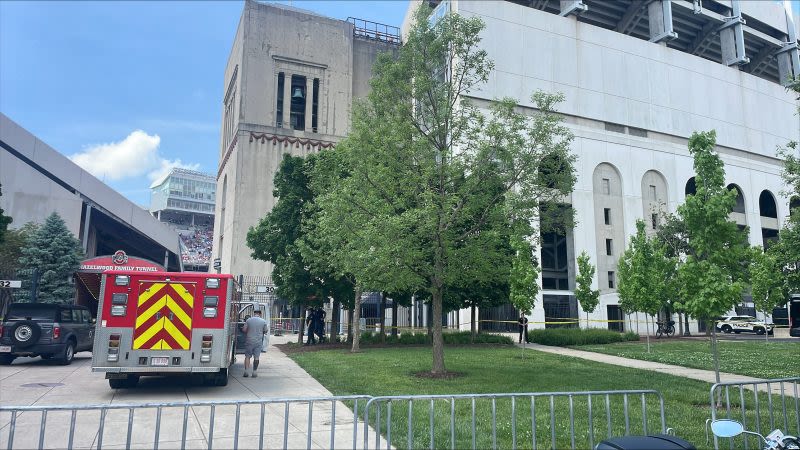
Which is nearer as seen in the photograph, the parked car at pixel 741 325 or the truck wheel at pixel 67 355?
the truck wheel at pixel 67 355

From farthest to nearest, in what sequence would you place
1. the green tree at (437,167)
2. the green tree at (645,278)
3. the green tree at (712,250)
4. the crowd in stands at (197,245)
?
1. the crowd in stands at (197,245)
2. the green tree at (645,278)
3. the green tree at (437,167)
4. the green tree at (712,250)

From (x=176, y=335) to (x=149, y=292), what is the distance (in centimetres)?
107

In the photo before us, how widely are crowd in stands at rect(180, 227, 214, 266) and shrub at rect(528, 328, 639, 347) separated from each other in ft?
373

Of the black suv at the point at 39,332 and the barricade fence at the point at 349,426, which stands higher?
the black suv at the point at 39,332

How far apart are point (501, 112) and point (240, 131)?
4046 centimetres

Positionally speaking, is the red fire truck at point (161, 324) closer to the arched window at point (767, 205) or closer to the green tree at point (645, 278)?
the green tree at point (645, 278)

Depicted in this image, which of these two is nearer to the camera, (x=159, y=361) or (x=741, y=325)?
(x=159, y=361)

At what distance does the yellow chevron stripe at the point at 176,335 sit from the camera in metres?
11.1

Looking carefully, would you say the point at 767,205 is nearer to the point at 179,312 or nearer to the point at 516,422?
the point at 516,422

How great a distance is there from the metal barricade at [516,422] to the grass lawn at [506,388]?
2 cm

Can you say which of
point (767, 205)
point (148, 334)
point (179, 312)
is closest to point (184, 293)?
point (179, 312)

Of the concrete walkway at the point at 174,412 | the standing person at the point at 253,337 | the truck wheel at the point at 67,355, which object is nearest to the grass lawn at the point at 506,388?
the concrete walkway at the point at 174,412

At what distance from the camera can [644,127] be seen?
5106 cm

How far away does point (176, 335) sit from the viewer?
11.1 meters
